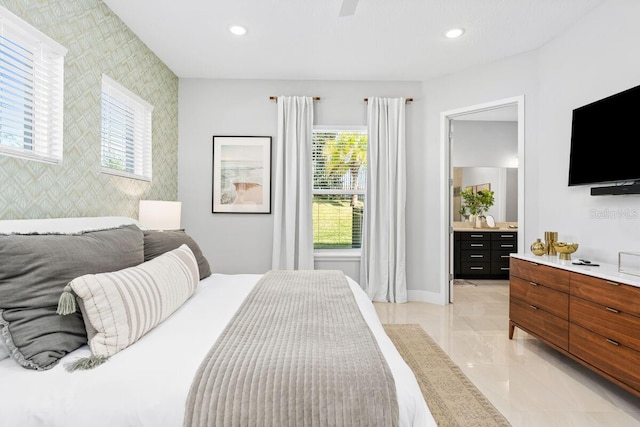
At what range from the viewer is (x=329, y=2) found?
261 centimetres

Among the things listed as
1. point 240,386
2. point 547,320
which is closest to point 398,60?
point 547,320

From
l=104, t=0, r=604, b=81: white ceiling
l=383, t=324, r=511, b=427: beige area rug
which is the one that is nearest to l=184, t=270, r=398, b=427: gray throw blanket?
l=383, t=324, r=511, b=427: beige area rug

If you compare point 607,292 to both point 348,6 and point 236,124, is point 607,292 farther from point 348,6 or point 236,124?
point 236,124

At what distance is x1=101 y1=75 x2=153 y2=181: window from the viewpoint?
2721mm

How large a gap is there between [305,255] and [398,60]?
7.78ft

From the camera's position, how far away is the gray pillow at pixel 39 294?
3.80ft

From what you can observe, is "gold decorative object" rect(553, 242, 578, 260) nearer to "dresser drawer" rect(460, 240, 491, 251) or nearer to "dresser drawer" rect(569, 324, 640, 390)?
"dresser drawer" rect(569, 324, 640, 390)

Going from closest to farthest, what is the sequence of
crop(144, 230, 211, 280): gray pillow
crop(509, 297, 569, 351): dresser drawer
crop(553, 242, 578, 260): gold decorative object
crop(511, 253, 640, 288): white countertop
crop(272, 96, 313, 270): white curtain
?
crop(511, 253, 640, 288): white countertop < crop(144, 230, 211, 280): gray pillow < crop(509, 297, 569, 351): dresser drawer < crop(553, 242, 578, 260): gold decorative object < crop(272, 96, 313, 270): white curtain

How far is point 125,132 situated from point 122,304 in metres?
2.21

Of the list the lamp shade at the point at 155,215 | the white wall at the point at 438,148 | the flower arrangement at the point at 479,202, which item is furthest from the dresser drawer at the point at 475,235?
the lamp shade at the point at 155,215

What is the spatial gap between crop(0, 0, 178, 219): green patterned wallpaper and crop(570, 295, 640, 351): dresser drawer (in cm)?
341

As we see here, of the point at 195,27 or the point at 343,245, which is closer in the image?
the point at 195,27

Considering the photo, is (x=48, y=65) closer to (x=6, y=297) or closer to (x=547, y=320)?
(x=6, y=297)

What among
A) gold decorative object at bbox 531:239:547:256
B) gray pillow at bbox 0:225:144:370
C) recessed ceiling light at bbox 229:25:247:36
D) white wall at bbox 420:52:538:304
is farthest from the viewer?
white wall at bbox 420:52:538:304
